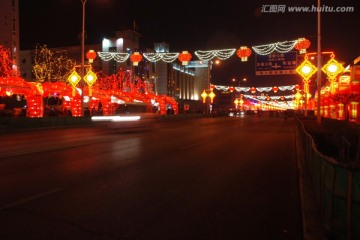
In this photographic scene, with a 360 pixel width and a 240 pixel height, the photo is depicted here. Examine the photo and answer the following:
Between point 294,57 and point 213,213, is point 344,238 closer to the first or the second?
point 213,213

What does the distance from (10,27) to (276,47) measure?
47.8 m

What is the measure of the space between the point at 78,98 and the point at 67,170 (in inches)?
1204

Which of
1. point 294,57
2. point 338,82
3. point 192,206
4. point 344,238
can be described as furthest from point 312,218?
point 338,82

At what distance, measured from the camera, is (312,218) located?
5.31m

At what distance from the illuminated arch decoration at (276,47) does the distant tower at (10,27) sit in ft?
135

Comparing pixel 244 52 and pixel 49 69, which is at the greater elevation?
pixel 49 69

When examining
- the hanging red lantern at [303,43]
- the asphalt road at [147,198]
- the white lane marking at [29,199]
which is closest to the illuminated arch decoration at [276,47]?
the hanging red lantern at [303,43]

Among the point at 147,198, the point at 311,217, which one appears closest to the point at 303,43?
the point at 147,198

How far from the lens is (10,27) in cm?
6059

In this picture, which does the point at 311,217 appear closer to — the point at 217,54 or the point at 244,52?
the point at 244,52

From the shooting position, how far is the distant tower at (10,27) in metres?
59.0

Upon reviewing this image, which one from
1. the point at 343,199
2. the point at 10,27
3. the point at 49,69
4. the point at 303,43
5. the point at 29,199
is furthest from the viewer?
the point at 10,27

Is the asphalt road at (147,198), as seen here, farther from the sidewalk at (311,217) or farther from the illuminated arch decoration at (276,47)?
the illuminated arch decoration at (276,47)

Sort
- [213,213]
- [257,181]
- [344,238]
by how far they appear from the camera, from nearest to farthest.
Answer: [344,238]
[213,213]
[257,181]
